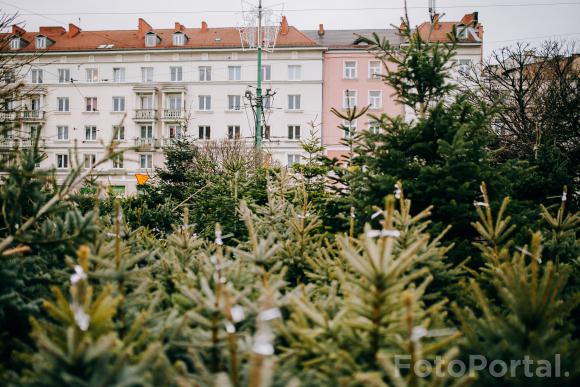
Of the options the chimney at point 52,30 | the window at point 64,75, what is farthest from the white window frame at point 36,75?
the chimney at point 52,30

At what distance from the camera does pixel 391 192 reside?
14.3ft

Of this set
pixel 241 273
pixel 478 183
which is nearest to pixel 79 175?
pixel 241 273

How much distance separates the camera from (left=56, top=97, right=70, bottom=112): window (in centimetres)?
4050

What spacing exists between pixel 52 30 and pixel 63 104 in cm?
944

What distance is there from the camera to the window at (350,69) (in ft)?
125

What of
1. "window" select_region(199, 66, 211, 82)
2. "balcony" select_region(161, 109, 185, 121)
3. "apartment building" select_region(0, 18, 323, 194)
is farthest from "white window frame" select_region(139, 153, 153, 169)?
"window" select_region(199, 66, 211, 82)

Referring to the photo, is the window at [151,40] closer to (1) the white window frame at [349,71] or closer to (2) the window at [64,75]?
(2) the window at [64,75]

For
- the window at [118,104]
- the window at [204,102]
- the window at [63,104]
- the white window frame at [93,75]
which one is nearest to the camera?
the window at [204,102]

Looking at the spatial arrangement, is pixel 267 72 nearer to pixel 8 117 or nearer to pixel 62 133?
pixel 62 133

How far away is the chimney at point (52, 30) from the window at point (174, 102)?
15.3 m

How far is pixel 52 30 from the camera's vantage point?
1713 inches

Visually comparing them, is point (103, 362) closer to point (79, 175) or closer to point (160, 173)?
point (79, 175)

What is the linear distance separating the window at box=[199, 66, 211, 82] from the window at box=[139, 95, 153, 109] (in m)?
5.38

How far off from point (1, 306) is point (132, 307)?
0.79 meters
